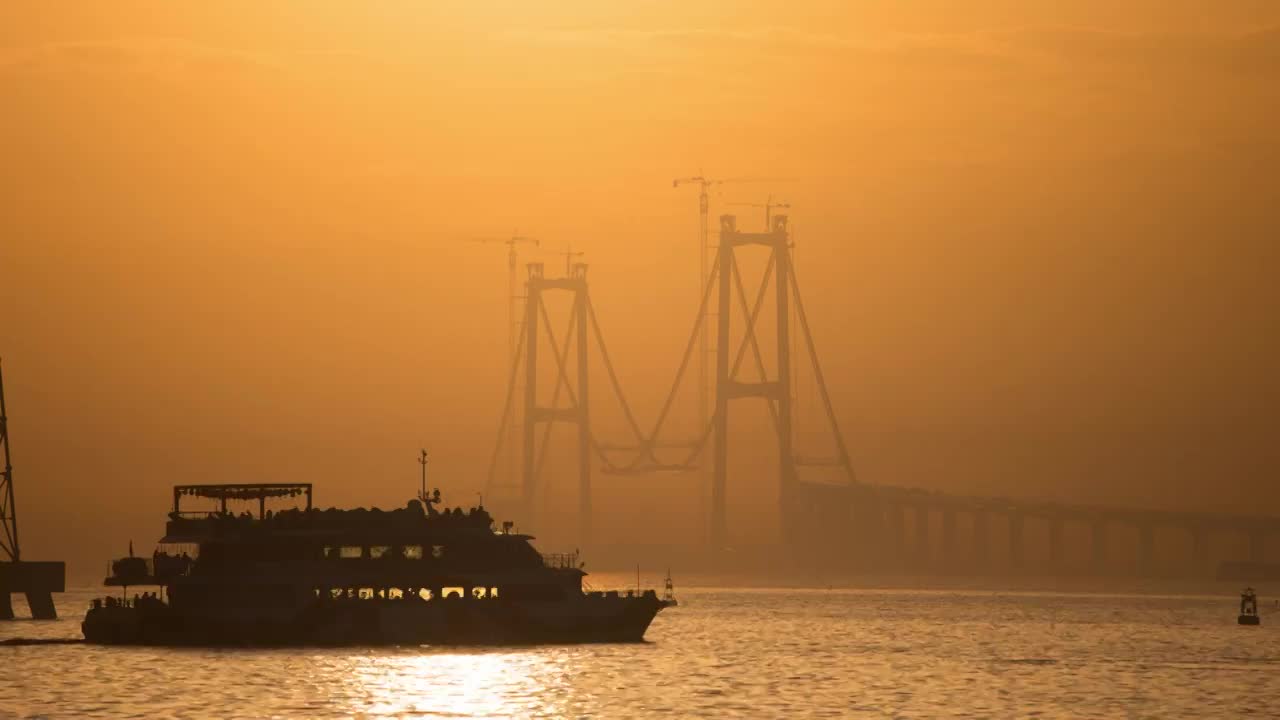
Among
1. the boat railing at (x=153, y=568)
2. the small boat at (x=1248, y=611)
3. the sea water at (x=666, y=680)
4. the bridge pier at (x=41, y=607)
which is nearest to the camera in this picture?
the sea water at (x=666, y=680)

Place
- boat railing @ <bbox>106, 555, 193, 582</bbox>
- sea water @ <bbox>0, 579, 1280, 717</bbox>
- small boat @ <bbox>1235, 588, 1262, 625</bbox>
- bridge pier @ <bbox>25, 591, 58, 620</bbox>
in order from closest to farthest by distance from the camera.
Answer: sea water @ <bbox>0, 579, 1280, 717</bbox>, boat railing @ <bbox>106, 555, 193, 582</bbox>, bridge pier @ <bbox>25, 591, 58, 620</bbox>, small boat @ <bbox>1235, 588, 1262, 625</bbox>

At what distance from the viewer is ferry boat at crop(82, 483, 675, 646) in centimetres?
11512

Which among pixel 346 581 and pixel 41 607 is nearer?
pixel 346 581

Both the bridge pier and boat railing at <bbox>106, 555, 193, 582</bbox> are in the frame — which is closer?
boat railing at <bbox>106, 555, 193, 582</bbox>

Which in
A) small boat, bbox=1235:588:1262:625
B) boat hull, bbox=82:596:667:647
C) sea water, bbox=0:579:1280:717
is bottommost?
sea water, bbox=0:579:1280:717

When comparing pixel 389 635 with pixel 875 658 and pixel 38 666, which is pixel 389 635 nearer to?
pixel 38 666

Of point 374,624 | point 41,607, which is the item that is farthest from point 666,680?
point 41,607

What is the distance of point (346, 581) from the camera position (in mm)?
116000

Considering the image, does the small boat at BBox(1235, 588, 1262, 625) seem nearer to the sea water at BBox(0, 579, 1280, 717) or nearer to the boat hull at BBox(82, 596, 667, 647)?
the sea water at BBox(0, 579, 1280, 717)

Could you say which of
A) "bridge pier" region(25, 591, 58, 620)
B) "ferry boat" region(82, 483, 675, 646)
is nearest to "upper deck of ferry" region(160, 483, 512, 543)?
"ferry boat" region(82, 483, 675, 646)

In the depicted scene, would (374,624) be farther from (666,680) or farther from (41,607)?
(41,607)

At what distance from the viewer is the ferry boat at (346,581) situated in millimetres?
115125

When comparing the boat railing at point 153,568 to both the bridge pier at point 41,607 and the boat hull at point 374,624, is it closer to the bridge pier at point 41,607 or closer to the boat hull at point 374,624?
the boat hull at point 374,624

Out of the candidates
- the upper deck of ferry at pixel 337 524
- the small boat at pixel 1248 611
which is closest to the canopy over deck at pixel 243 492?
the upper deck of ferry at pixel 337 524
